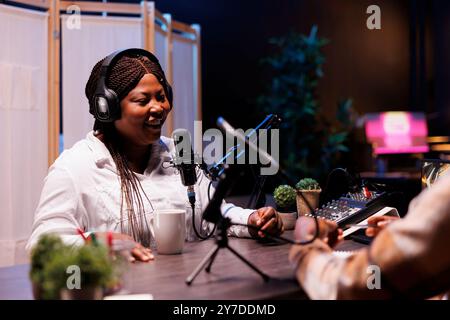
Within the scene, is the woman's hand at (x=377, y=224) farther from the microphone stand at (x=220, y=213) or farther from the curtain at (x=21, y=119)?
the curtain at (x=21, y=119)

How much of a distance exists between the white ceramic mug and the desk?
0.03m

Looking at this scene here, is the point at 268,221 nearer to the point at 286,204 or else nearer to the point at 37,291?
the point at 286,204

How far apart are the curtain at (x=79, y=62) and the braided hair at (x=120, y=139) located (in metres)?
2.02

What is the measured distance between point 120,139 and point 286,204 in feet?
2.30

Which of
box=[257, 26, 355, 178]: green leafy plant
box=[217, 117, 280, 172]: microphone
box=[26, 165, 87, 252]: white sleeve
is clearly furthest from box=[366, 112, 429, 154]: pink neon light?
box=[217, 117, 280, 172]: microphone

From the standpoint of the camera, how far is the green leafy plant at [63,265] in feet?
3.14

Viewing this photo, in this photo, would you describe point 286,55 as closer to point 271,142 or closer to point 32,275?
point 271,142

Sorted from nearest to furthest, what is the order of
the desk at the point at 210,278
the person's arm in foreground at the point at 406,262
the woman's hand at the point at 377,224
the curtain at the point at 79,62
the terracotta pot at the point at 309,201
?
the person's arm in foreground at the point at 406,262, the desk at the point at 210,278, the woman's hand at the point at 377,224, the terracotta pot at the point at 309,201, the curtain at the point at 79,62

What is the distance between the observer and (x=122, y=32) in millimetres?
4070

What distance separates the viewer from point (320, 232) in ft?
4.11

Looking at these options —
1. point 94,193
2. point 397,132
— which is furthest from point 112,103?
point 397,132

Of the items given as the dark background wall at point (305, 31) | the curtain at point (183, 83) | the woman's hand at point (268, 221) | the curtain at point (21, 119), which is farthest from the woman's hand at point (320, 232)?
the dark background wall at point (305, 31)

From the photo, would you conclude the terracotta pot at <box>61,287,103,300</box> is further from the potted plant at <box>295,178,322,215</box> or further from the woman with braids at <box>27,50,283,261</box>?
the potted plant at <box>295,178,322,215</box>

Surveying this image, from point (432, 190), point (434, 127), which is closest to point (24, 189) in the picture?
point (432, 190)
